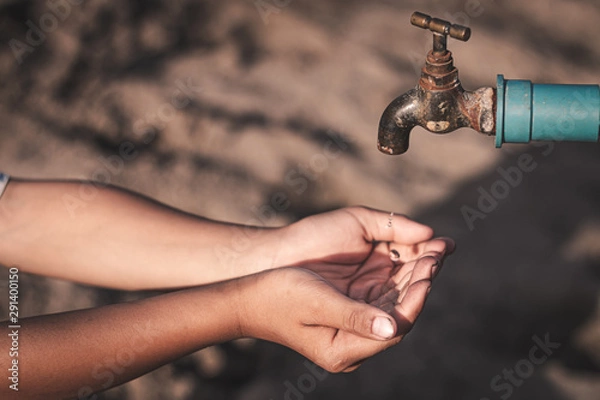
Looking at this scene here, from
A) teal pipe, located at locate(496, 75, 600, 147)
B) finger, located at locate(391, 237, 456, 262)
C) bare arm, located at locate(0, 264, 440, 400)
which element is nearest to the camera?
teal pipe, located at locate(496, 75, 600, 147)

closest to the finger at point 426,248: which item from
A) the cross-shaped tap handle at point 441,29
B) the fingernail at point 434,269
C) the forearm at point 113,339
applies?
the fingernail at point 434,269

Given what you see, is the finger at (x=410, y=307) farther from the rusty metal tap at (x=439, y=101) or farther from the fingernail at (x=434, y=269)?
the rusty metal tap at (x=439, y=101)

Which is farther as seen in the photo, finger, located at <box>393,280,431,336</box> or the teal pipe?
finger, located at <box>393,280,431,336</box>

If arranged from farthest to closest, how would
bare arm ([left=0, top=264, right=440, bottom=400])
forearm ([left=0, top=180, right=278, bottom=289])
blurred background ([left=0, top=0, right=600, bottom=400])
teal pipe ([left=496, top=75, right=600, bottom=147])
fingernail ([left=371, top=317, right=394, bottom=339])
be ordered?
1. blurred background ([left=0, top=0, right=600, bottom=400])
2. forearm ([left=0, top=180, right=278, bottom=289])
3. bare arm ([left=0, top=264, right=440, bottom=400])
4. fingernail ([left=371, top=317, right=394, bottom=339])
5. teal pipe ([left=496, top=75, right=600, bottom=147])

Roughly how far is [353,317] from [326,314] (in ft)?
0.31

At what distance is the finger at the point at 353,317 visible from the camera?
1448 mm

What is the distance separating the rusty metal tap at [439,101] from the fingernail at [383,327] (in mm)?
404

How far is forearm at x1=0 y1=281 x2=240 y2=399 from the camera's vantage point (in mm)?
1664

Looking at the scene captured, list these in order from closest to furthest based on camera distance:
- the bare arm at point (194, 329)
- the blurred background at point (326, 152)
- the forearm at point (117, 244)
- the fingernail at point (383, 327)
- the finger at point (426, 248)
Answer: the fingernail at point (383, 327)
the bare arm at point (194, 329)
the finger at point (426, 248)
the forearm at point (117, 244)
the blurred background at point (326, 152)

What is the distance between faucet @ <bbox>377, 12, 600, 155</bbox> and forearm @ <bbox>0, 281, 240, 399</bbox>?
0.68m

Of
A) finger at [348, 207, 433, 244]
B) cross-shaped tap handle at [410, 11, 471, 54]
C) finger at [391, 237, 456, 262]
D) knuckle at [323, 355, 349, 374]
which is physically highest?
cross-shaped tap handle at [410, 11, 471, 54]

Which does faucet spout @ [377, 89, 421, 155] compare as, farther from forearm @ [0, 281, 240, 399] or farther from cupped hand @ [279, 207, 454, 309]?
forearm @ [0, 281, 240, 399]

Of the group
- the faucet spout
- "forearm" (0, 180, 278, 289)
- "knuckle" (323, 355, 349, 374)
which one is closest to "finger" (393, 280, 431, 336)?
"knuckle" (323, 355, 349, 374)

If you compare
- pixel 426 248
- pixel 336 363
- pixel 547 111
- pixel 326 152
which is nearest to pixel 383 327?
pixel 336 363
